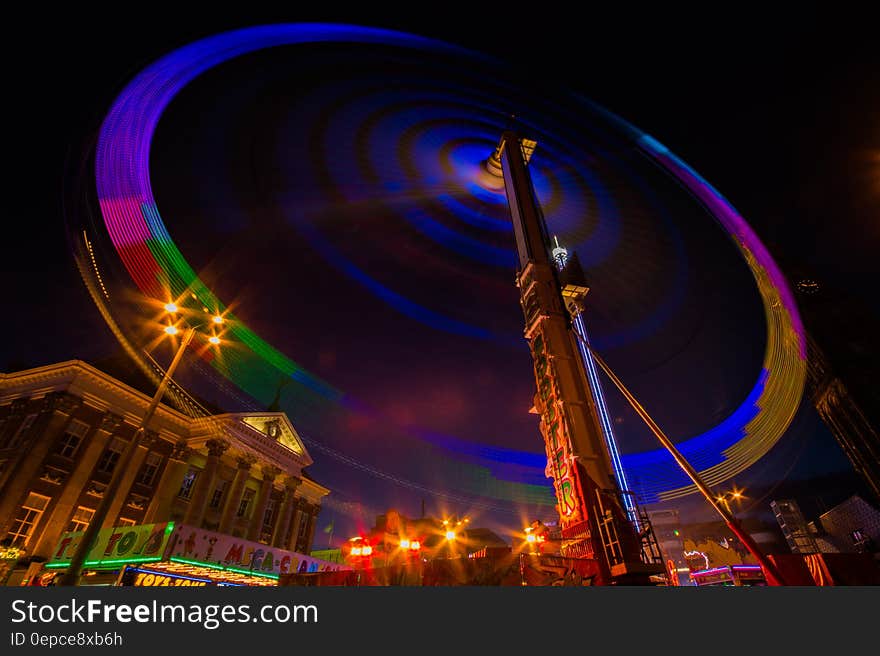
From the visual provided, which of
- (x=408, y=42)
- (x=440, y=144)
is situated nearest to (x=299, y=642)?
(x=408, y=42)

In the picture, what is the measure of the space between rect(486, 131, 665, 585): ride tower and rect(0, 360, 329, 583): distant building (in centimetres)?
3089

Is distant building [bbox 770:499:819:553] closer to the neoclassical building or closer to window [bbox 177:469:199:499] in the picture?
the neoclassical building

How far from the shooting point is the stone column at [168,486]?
3372cm

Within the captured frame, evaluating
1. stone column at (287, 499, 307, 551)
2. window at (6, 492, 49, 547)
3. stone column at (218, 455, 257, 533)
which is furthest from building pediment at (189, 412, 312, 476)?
window at (6, 492, 49, 547)

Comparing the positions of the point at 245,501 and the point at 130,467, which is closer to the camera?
the point at 130,467

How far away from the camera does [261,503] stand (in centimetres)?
4156

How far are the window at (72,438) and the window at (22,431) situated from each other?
7.00ft

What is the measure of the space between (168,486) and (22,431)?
1101cm

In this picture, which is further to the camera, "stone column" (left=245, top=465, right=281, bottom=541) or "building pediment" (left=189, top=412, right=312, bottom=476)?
"stone column" (left=245, top=465, right=281, bottom=541)

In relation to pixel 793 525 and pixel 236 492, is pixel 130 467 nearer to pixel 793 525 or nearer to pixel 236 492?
pixel 236 492

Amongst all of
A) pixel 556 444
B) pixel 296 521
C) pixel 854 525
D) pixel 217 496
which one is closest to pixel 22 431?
pixel 217 496

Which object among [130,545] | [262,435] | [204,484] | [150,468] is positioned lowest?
[130,545]

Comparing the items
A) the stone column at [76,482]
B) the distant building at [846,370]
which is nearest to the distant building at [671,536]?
the distant building at [846,370]

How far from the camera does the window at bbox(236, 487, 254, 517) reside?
4050cm
